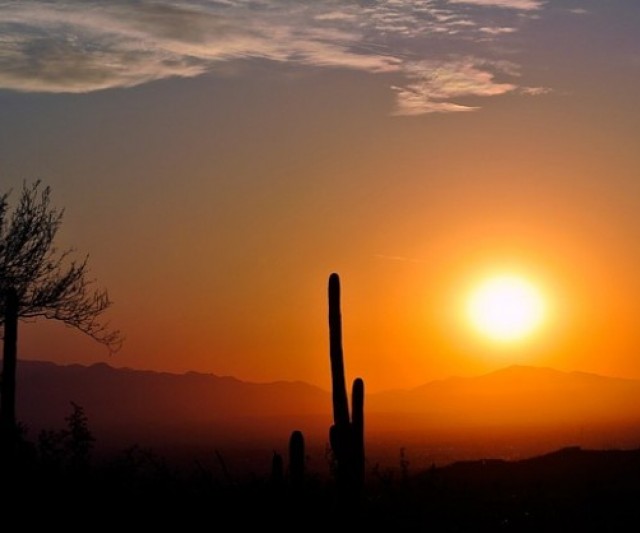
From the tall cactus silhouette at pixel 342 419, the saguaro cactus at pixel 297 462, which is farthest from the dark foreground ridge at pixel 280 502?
the tall cactus silhouette at pixel 342 419

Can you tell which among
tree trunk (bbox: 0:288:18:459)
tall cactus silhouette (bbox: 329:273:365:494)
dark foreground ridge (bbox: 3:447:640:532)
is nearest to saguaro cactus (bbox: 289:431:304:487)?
dark foreground ridge (bbox: 3:447:640:532)

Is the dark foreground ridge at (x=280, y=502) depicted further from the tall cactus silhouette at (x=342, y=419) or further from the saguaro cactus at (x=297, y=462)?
the tall cactus silhouette at (x=342, y=419)

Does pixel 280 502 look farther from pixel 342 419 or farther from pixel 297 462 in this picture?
pixel 342 419

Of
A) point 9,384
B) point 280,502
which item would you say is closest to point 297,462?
point 280,502

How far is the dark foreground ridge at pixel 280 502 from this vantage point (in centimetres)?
2333

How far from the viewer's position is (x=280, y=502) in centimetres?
2370

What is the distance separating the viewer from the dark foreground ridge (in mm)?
23328

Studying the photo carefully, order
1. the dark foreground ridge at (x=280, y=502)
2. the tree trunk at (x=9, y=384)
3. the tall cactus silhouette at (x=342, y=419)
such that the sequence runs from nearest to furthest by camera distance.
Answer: the tall cactus silhouette at (x=342, y=419) < the dark foreground ridge at (x=280, y=502) < the tree trunk at (x=9, y=384)

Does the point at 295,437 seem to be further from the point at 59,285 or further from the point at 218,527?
the point at 59,285

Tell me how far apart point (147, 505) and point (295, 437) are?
317 centimetres

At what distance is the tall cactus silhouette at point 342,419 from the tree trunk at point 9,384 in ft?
24.2

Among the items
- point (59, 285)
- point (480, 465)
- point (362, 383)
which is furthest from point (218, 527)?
point (480, 465)

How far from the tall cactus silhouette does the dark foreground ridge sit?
52 centimetres

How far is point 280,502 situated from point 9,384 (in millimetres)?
6712
